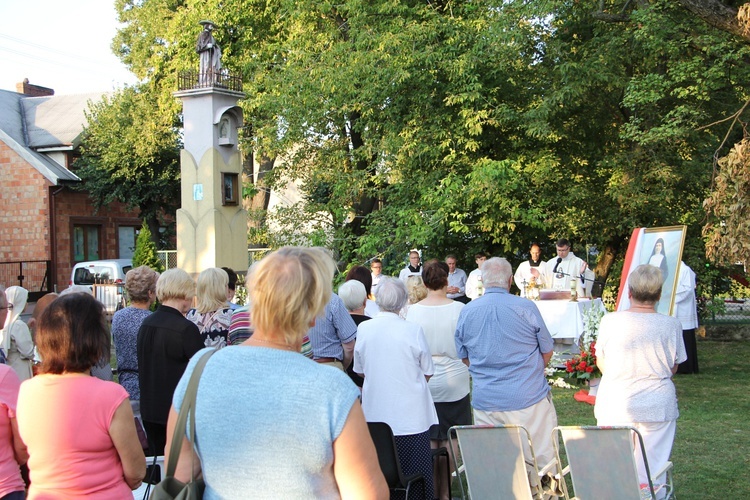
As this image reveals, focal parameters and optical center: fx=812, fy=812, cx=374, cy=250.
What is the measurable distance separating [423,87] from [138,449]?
47.7ft

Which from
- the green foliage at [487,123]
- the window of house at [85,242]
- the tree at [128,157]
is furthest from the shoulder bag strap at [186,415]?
the window of house at [85,242]

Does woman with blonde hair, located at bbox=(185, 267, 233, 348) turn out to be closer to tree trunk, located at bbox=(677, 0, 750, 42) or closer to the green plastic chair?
the green plastic chair

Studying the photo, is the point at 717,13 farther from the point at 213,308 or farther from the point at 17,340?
the point at 17,340

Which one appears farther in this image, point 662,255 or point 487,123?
point 487,123

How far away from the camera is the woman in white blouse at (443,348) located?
621 cm

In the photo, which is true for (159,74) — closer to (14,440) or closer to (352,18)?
(352,18)

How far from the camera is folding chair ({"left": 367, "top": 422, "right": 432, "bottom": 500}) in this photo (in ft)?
15.9

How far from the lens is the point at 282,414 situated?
7.45ft

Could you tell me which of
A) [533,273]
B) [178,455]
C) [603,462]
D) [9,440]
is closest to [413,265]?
[533,273]

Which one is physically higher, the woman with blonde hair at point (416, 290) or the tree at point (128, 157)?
the tree at point (128, 157)

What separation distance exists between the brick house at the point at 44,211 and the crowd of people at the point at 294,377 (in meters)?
25.0

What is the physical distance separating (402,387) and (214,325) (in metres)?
1.44

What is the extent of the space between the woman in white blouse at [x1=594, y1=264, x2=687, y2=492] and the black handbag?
Answer: 11.7 feet

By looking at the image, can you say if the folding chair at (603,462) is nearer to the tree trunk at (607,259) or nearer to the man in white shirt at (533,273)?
the man in white shirt at (533,273)
